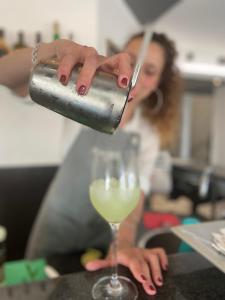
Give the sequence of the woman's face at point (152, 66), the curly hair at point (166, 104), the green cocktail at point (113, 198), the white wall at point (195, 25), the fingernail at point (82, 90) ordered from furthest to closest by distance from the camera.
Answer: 1. the curly hair at point (166, 104)
2. the woman's face at point (152, 66)
3. the white wall at point (195, 25)
4. the green cocktail at point (113, 198)
5. the fingernail at point (82, 90)

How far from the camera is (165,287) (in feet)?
1.28

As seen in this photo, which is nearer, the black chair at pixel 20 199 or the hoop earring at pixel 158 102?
the hoop earring at pixel 158 102

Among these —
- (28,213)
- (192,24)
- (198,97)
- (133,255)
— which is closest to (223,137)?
(198,97)

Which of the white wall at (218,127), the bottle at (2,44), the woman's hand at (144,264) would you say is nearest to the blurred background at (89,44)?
the bottle at (2,44)

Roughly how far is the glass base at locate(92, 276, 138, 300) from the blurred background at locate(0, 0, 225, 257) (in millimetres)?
302

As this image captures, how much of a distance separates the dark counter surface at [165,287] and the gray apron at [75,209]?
0.32 meters

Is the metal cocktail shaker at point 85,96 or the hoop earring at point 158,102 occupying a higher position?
the metal cocktail shaker at point 85,96

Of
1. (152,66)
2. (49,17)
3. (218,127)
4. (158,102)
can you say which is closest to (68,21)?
(49,17)

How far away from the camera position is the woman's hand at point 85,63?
290 millimetres

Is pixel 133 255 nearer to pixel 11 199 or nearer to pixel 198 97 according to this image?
pixel 11 199

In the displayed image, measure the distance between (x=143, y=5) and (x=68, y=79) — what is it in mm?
469

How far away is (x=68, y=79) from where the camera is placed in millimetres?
292

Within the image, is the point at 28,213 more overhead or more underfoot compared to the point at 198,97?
more underfoot

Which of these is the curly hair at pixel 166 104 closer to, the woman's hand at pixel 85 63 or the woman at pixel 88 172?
the woman at pixel 88 172
